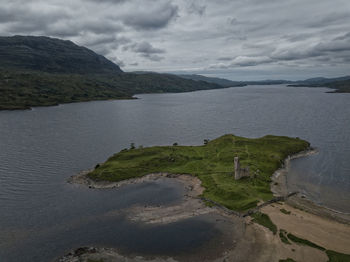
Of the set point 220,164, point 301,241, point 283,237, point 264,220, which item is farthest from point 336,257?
point 220,164

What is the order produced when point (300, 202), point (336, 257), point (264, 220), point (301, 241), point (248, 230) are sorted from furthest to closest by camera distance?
point (300, 202) → point (264, 220) → point (248, 230) → point (301, 241) → point (336, 257)

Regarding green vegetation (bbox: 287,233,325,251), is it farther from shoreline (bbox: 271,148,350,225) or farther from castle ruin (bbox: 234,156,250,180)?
castle ruin (bbox: 234,156,250,180)

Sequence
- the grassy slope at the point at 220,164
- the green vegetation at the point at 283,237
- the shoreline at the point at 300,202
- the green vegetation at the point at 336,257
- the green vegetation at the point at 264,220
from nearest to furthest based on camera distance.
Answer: the green vegetation at the point at 336,257
the green vegetation at the point at 283,237
the green vegetation at the point at 264,220
the shoreline at the point at 300,202
the grassy slope at the point at 220,164

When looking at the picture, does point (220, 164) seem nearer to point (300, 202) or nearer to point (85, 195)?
point (300, 202)

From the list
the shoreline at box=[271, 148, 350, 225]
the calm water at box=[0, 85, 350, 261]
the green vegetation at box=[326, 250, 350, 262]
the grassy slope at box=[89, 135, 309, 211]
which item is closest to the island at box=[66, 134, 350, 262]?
the grassy slope at box=[89, 135, 309, 211]

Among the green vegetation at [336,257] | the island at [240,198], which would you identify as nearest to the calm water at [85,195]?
the island at [240,198]

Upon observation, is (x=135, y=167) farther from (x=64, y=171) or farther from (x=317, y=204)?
(x=317, y=204)

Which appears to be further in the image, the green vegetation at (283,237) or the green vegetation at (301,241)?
the green vegetation at (283,237)

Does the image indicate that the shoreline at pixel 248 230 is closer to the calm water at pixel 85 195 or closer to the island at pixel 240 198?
the island at pixel 240 198

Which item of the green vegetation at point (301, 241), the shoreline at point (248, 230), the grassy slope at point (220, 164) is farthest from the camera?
the grassy slope at point (220, 164)
